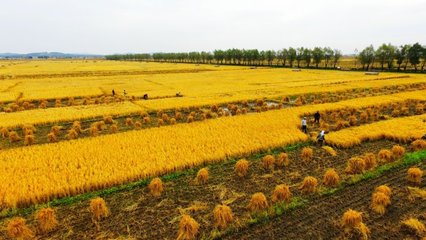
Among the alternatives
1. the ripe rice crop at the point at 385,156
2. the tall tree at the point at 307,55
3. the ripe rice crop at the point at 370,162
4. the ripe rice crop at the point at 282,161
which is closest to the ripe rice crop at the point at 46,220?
the ripe rice crop at the point at 282,161

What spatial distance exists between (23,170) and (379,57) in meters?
87.9

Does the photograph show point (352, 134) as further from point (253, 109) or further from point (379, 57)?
point (379, 57)

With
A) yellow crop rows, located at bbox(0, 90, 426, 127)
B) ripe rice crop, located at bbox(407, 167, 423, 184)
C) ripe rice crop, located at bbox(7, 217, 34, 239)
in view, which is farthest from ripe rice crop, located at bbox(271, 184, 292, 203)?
yellow crop rows, located at bbox(0, 90, 426, 127)

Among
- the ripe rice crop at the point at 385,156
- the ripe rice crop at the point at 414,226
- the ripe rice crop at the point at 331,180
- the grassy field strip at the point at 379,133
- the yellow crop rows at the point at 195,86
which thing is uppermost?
the yellow crop rows at the point at 195,86

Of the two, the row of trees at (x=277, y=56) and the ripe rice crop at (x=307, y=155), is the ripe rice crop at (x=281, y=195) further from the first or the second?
the row of trees at (x=277, y=56)

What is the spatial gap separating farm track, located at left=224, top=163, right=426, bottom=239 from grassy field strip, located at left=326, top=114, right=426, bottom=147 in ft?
19.4

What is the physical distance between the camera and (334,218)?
422 inches

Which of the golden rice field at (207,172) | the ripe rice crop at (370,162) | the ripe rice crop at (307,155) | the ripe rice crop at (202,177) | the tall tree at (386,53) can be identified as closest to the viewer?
the golden rice field at (207,172)

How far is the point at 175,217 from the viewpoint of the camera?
11.2 meters

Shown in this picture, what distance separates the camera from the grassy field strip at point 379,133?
18609mm

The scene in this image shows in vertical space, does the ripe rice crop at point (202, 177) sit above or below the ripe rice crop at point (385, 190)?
below

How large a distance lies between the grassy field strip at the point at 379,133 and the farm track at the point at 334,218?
590 centimetres

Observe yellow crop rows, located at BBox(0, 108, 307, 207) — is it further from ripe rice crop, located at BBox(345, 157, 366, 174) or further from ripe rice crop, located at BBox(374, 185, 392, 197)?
ripe rice crop, located at BBox(374, 185, 392, 197)

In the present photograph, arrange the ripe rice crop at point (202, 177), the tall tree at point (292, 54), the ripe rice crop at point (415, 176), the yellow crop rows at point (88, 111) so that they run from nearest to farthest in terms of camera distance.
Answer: the ripe rice crop at point (415, 176) < the ripe rice crop at point (202, 177) < the yellow crop rows at point (88, 111) < the tall tree at point (292, 54)
